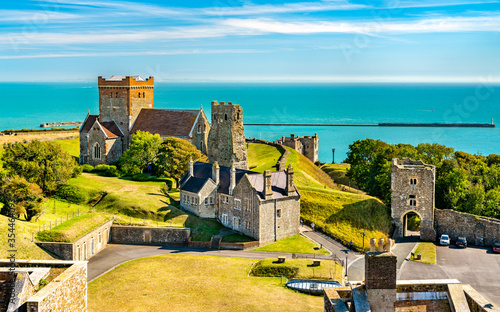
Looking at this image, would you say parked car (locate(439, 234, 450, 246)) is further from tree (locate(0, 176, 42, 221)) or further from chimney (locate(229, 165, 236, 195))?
tree (locate(0, 176, 42, 221))

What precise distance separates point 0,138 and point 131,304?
2430 inches

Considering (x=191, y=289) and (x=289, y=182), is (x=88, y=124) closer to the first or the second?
(x=289, y=182)

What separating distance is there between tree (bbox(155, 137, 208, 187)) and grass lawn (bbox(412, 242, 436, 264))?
3007cm

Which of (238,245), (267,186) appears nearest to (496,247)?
(267,186)

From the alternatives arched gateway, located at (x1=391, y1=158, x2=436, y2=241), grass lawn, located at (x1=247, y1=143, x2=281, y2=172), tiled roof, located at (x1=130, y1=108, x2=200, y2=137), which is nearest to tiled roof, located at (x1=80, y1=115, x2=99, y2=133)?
tiled roof, located at (x1=130, y1=108, x2=200, y2=137)

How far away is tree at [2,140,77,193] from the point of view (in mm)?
61344

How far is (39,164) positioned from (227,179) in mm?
22284

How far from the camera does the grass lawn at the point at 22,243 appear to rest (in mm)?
43844

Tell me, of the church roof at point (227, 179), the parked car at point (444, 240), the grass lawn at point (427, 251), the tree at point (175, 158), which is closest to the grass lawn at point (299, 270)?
the church roof at point (227, 179)

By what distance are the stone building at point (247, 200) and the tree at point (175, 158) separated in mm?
8731

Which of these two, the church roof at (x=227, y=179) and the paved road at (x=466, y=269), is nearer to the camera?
the paved road at (x=466, y=269)

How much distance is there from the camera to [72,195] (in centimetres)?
6316

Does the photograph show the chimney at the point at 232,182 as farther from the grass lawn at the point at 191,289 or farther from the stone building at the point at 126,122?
the stone building at the point at 126,122

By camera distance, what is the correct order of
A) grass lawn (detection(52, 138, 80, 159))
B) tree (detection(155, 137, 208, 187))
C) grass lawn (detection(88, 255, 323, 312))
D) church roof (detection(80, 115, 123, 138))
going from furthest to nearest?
grass lawn (detection(52, 138, 80, 159)), church roof (detection(80, 115, 123, 138)), tree (detection(155, 137, 208, 187)), grass lawn (detection(88, 255, 323, 312))
